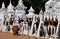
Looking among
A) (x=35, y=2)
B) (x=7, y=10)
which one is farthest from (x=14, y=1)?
(x=7, y=10)

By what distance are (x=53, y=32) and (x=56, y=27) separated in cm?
30

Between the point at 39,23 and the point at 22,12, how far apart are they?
221cm

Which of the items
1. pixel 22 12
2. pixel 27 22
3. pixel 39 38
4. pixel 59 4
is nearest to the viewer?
pixel 39 38

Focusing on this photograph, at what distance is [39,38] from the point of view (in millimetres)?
11461

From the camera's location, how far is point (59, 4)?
12.3m

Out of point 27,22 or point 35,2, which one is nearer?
point 27,22

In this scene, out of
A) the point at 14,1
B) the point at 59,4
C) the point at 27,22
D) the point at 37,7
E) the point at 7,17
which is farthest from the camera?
the point at 14,1

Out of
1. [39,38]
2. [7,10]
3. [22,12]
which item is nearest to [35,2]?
[7,10]

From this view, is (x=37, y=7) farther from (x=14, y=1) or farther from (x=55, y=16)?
(x=55, y=16)

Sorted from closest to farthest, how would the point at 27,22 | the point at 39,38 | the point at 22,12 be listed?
1. the point at 39,38
2. the point at 27,22
3. the point at 22,12

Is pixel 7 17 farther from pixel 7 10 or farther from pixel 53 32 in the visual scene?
pixel 53 32

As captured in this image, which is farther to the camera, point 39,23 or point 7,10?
point 7,10

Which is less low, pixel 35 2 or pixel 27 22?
pixel 35 2

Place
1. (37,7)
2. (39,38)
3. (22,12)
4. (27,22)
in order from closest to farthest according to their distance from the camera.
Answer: (39,38) → (27,22) → (22,12) → (37,7)
